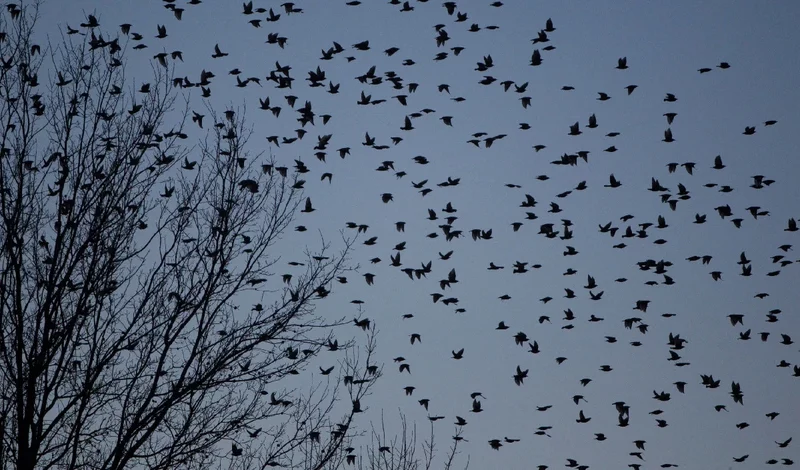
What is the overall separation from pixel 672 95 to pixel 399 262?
→ 6.75 m

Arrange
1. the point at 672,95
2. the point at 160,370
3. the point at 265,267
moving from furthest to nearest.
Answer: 1. the point at 672,95
2. the point at 265,267
3. the point at 160,370

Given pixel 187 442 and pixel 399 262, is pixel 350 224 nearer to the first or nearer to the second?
pixel 399 262

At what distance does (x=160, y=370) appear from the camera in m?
12.6

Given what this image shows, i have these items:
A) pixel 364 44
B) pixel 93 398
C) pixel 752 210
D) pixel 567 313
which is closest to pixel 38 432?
pixel 93 398

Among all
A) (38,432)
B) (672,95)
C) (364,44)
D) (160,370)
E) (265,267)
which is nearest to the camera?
(38,432)

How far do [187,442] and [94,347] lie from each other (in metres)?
1.70

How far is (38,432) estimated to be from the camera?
11703mm

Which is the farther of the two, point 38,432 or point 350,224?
point 350,224

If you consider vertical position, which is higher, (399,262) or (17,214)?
(399,262)

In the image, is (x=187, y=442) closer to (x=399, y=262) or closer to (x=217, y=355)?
(x=217, y=355)

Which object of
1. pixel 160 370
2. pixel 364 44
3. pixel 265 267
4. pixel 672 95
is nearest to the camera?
pixel 160 370

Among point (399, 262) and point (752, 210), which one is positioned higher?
point (752, 210)

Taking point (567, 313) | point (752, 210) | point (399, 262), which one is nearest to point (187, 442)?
point (399, 262)

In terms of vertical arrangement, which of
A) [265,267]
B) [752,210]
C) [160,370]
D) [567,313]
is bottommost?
[160,370]
